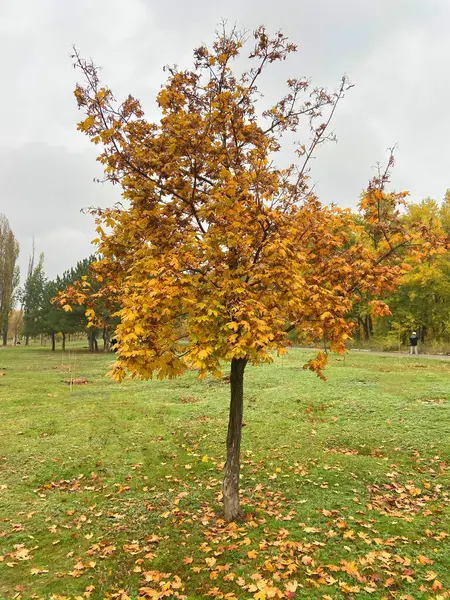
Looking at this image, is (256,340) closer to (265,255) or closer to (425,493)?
(265,255)

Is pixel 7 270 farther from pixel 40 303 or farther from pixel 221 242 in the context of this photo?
pixel 221 242

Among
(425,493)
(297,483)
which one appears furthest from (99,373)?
(425,493)

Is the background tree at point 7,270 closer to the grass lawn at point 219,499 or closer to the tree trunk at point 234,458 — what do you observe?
the grass lawn at point 219,499

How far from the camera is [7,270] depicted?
48.3 metres

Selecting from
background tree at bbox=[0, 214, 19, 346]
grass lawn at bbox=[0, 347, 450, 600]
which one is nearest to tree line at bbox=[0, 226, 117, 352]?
background tree at bbox=[0, 214, 19, 346]

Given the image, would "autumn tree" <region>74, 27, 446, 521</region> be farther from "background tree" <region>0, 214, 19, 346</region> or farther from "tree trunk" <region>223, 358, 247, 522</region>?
"background tree" <region>0, 214, 19, 346</region>

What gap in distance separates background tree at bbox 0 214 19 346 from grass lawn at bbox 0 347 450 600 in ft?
132

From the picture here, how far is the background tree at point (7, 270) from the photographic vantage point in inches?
1901

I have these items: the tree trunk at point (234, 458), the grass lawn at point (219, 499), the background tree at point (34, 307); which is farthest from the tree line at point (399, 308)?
the tree trunk at point (234, 458)

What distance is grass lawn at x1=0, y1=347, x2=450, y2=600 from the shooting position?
456cm

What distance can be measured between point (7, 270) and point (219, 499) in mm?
49533

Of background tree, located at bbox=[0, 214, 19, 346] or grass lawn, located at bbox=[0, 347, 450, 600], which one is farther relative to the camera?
background tree, located at bbox=[0, 214, 19, 346]

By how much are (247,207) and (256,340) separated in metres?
1.75

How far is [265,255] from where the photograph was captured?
4977 mm
